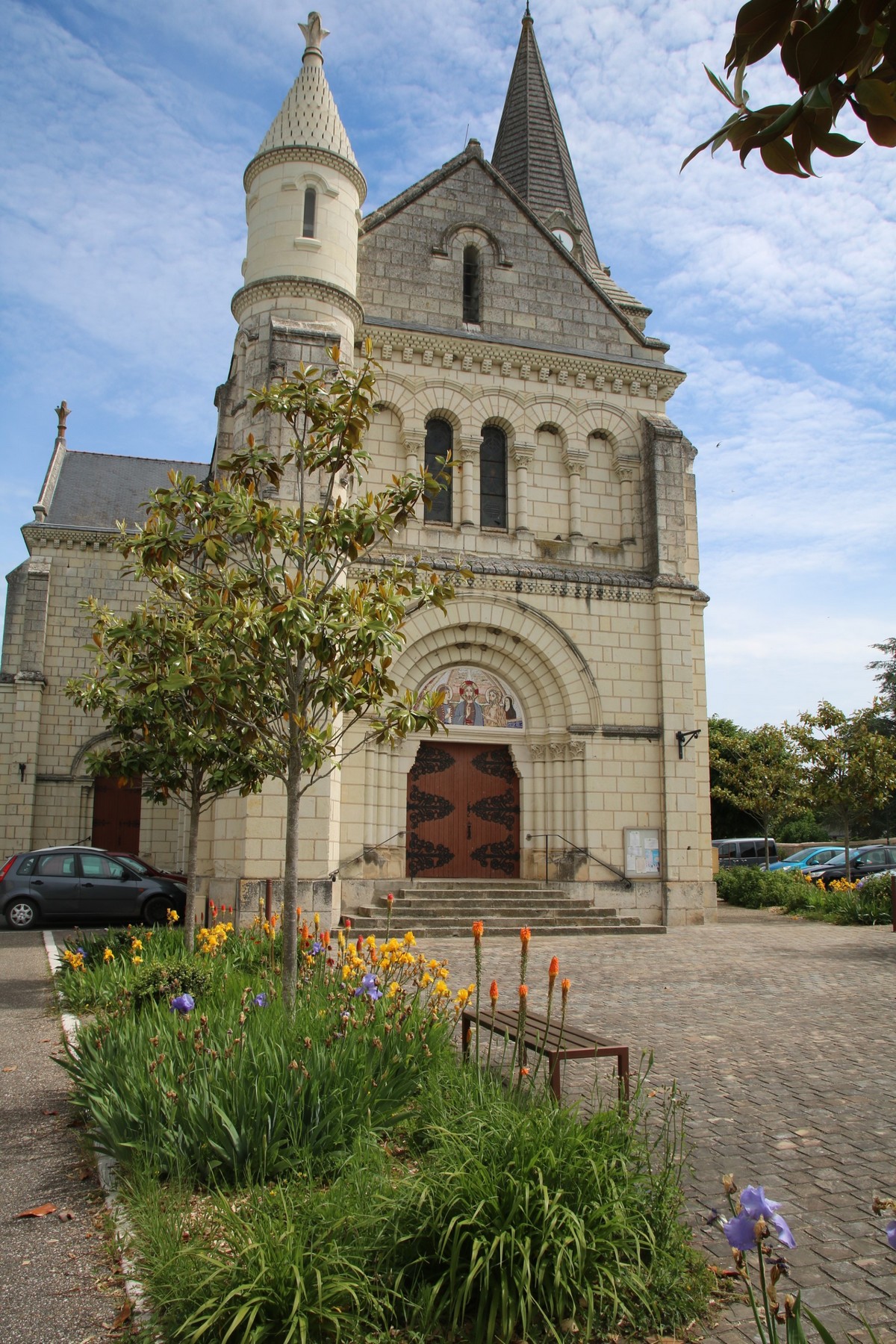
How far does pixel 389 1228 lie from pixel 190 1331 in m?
0.78

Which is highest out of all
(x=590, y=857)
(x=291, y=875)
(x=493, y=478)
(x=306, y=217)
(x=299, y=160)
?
(x=299, y=160)

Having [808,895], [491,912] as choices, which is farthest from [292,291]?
[808,895]

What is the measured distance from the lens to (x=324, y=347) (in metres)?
Answer: 16.1

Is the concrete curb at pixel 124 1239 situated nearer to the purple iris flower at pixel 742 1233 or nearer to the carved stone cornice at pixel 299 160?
the purple iris flower at pixel 742 1233

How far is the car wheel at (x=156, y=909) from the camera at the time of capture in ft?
52.5

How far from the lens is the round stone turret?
16.9 metres

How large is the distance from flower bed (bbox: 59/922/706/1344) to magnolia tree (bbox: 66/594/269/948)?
79.8 inches

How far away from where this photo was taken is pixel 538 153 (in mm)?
24859

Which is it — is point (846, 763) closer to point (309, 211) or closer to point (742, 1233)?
point (309, 211)

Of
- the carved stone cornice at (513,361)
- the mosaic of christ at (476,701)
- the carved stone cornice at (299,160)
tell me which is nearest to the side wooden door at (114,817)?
the mosaic of christ at (476,701)

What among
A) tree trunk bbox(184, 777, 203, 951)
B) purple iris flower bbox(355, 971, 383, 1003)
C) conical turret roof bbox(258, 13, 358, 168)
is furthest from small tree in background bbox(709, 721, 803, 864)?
purple iris flower bbox(355, 971, 383, 1003)

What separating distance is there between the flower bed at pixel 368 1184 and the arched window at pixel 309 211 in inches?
590

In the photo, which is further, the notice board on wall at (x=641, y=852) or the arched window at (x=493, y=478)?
the arched window at (x=493, y=478)

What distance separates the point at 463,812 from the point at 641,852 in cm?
330
